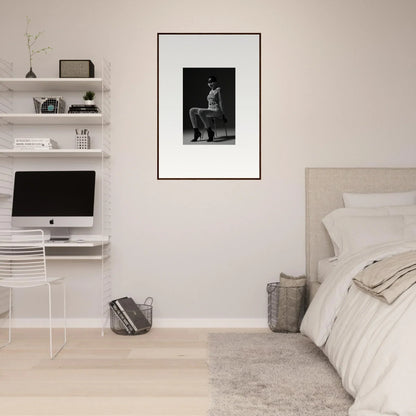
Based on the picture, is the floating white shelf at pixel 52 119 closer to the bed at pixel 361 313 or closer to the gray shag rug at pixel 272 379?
the bed at pixel 361 313

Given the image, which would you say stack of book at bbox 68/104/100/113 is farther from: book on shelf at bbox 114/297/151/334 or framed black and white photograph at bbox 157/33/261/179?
book on shelf at bbox 114/297/151/334

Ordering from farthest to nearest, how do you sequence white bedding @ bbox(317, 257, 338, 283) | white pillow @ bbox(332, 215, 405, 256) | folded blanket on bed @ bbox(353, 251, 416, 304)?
white bedding @ bbox(317, 257, 338, 283)
white pillow @ bbox(332, 215, 405, 256)
folded blanket on bed @ bbox(353, 251, 416, 304)

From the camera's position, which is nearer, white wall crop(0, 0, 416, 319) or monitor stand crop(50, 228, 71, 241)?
monitor stand crop(50, 228, 71, 241)

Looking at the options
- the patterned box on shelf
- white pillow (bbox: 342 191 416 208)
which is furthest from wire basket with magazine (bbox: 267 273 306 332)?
the patterned box on shelf

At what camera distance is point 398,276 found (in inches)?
94.5

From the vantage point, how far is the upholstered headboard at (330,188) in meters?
4.14

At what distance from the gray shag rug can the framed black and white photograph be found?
1.34m

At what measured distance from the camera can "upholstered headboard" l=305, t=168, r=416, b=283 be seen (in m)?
4.14

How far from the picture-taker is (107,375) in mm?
2902

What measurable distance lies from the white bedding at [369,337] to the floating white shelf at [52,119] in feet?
6.85

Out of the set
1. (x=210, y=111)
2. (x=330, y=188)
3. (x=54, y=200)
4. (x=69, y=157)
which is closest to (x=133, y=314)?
(x=54, y=200)

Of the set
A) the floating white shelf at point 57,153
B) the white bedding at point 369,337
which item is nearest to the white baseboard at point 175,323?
the white bedding at point 369,337

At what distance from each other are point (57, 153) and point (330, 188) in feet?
6.80

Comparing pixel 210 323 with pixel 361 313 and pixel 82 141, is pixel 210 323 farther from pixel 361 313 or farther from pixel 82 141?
pixel 361 313
